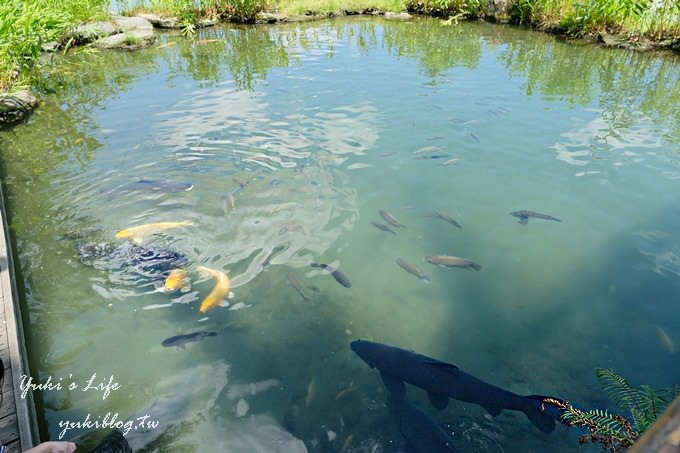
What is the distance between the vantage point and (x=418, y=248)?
4.72 meters

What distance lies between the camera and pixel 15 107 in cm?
832

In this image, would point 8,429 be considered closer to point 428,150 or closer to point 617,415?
point 617,415

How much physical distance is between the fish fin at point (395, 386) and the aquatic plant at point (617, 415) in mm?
937

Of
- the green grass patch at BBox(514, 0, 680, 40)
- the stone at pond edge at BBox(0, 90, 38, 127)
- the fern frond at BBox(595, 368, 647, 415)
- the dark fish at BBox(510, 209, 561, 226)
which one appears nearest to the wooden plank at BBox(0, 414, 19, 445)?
the fern frond at BBox(595, 368, 647, 415)

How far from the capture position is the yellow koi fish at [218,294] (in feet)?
13.0

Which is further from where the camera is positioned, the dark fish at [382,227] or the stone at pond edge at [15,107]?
the stone at pond edge at [15,107]

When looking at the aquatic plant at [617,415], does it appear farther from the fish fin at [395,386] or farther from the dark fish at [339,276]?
the dark fish at [339,276]

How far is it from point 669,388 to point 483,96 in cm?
698

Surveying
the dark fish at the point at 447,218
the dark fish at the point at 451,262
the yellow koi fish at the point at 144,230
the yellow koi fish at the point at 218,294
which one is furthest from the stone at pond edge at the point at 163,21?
the dark fish at the point at 451,262

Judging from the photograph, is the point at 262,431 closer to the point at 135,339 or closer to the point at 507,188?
the point at 135,339

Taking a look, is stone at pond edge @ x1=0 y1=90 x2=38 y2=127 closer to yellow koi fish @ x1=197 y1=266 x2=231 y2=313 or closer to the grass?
the grass

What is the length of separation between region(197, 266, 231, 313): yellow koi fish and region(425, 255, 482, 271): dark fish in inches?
79.9

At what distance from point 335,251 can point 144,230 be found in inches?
84.0

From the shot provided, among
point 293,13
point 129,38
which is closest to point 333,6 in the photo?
point 293,13
